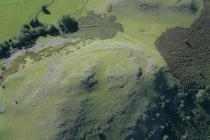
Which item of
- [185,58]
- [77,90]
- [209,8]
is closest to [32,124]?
[77,90]

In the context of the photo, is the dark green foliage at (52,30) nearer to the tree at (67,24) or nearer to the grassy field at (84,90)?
the tree at (67,24)

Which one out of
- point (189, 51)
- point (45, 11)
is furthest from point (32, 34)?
point (189, 51)

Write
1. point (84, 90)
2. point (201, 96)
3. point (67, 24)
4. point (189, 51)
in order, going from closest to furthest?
point (84, 90), point (201, 96), point (189, 51), point (67, 24)

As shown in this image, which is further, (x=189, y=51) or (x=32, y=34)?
(x=32, y=34)

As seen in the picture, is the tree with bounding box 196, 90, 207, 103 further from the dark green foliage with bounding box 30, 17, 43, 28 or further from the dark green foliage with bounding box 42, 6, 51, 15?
the dark green foliage with bounding box 42, 6, 51, 15

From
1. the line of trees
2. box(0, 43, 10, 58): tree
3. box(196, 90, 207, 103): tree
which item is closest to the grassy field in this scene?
the line of trees

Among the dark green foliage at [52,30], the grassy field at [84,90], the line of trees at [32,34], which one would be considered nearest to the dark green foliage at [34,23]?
the line of trees at [32,34]

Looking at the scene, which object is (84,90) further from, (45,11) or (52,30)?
(45,11)
